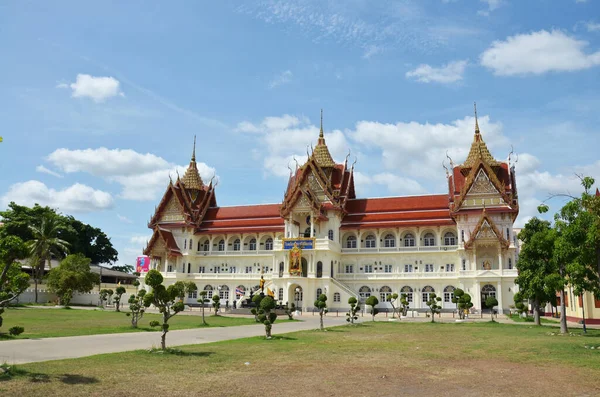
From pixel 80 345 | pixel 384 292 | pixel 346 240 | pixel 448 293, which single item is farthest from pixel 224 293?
pixel 80 345

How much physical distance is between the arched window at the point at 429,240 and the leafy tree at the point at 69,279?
110 ft

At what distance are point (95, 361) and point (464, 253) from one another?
39967 millimetres

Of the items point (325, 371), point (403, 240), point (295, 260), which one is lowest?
point (325, 371)

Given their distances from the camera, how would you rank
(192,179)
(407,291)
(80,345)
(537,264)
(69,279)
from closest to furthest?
(80,345) → (537,264) → (69,279) → (407,291) → (192,179)

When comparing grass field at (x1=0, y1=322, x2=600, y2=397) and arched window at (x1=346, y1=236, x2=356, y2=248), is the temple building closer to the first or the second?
arched window at (x1=346, y1=236, x2=356, y2=248)

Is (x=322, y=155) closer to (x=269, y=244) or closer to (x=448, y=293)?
(x=269, y=244)

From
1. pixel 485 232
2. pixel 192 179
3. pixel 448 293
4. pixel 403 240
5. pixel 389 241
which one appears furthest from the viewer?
pixel 192 179

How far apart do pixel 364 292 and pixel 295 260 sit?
26.5ft

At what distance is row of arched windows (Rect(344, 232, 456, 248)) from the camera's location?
1980 inches

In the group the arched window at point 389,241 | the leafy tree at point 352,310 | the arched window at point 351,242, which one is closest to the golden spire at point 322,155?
the arched window at point 351,242

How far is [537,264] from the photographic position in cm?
2769

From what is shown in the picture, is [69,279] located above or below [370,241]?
below

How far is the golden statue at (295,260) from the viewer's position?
158ft

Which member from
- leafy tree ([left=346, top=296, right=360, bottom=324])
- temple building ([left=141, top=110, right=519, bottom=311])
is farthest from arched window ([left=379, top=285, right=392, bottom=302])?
leafy tree ([left=346, top=296, right=360, bottom=324])
